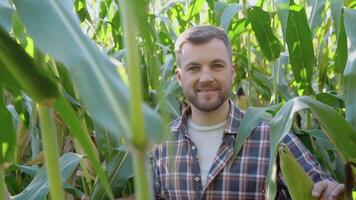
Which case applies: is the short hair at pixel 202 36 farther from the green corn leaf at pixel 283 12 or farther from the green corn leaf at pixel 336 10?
the green corn leaf at pixel 336 10

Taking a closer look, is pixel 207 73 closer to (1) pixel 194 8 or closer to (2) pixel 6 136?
(1) pixel 194 8

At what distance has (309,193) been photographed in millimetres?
755

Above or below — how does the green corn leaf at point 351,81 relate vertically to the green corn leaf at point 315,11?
below

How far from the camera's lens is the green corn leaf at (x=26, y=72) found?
0.38 meters

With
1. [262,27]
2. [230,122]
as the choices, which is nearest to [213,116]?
[230,122]

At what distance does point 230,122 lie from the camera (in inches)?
49.9

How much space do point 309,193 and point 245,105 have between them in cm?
118

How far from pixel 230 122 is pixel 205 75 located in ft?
0.42

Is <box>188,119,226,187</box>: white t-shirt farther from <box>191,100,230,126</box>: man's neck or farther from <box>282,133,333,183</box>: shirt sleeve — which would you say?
<box>282,133,333,183</box>: shirt sleeve

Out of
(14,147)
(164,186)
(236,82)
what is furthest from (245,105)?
(14,147)

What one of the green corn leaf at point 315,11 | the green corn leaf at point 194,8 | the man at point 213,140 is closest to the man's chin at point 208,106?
the man at point 213,140

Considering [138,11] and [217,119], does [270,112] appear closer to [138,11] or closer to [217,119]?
[217,119]

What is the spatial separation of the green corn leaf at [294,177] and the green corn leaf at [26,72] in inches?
16.5

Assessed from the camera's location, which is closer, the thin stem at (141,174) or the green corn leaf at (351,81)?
the thin stem at (141,174)
